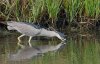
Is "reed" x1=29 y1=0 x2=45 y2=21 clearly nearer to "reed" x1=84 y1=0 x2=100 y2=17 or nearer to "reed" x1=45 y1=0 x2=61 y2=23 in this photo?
"reed" x1=45 y1=0 x2=61 y2=23

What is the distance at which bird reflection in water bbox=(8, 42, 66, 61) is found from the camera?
25.2 feet

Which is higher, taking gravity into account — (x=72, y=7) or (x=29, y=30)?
(x=72, y=7)

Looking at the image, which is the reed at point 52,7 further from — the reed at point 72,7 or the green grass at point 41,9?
the reed at point 72,7

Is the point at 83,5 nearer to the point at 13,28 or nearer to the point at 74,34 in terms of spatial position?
the point at 74,34

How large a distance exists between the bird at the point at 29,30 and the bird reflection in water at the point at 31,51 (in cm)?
40

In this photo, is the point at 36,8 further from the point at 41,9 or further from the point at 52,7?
the point at 52,7

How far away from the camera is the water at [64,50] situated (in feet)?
→ 24.1

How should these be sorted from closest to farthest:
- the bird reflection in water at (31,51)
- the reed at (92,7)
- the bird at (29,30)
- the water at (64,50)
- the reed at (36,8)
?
the water at (64,50) → the bird reflection in water at (31,51) → the bird at (29,30) → the reed at (36,8) → the reed at (92,7)

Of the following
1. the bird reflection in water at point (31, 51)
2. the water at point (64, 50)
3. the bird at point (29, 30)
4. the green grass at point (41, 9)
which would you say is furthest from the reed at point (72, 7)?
the bird reflection in water at point (31, 51)

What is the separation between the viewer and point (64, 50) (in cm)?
830

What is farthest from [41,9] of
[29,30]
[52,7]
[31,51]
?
[31,51]

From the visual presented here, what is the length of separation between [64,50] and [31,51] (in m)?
0.60

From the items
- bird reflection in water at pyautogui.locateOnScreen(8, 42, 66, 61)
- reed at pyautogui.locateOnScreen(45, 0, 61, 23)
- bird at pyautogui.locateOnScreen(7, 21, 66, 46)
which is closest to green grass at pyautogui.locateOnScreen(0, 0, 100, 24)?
reed at pyautogui.locateOnScreen(45, 0, 61, 23)

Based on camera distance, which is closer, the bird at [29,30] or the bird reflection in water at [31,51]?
the bird reflection in water at [31,51]
